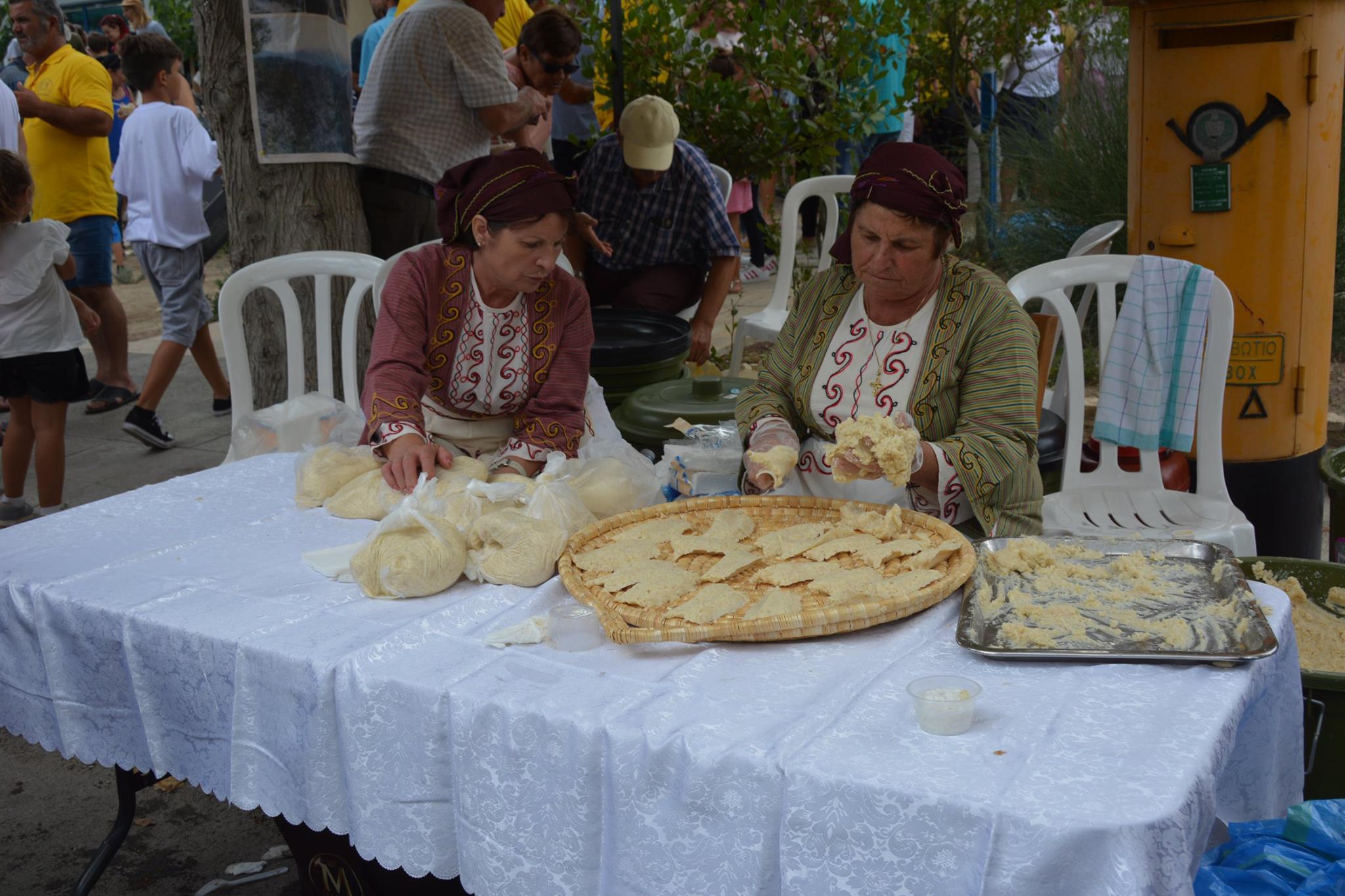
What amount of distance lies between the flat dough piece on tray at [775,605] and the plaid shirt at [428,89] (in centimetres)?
316

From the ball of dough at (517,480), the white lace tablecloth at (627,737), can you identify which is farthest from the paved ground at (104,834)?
the ball of dough at (517,480)

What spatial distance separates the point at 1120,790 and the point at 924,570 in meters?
0.63

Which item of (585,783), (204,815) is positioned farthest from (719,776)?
(204,815)

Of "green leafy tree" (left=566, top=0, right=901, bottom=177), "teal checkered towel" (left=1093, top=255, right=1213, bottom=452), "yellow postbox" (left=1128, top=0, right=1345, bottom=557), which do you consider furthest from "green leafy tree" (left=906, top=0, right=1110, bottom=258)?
"teal checkered towel" (left=1093, top=255, right=1213, bottom=452)

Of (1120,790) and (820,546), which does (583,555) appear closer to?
(820,546)

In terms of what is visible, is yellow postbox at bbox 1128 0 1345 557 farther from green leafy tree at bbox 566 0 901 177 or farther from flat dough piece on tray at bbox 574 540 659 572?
flat dough piece on tray at bbox 574 540 659 572

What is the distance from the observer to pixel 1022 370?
244 centimetres

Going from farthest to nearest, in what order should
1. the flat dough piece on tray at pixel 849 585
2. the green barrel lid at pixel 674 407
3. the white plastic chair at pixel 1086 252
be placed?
the white plastic chair at pixel 1086 252, the green barrel lid at pixel 674 407, the flat dough piece on tray at pixel 849 585

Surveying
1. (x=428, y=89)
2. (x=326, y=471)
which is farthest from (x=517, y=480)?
(x=428, y=89)

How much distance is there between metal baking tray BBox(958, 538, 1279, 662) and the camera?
1.57m

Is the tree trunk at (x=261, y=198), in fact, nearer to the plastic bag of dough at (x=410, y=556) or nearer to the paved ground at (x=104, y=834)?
the paved ground at (x=104, y=834)

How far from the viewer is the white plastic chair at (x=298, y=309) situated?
11.6 feet

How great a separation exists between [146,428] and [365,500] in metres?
4.11

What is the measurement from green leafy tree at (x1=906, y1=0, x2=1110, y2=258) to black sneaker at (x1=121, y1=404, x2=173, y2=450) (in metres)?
4.77
